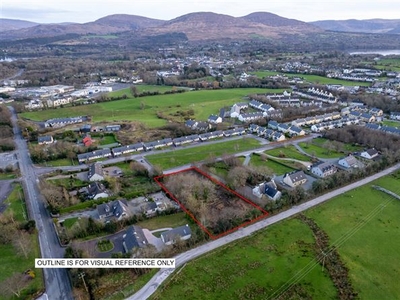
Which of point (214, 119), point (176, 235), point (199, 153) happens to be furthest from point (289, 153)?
point (176, 235)

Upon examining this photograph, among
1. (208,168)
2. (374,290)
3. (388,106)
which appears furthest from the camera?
(388,106)

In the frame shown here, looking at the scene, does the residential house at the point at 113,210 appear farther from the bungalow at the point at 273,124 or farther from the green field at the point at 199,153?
the bungalow at the point at 273,124

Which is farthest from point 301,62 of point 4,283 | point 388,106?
point 4,283

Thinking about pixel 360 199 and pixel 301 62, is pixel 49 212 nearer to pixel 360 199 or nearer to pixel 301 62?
pixel 360 199

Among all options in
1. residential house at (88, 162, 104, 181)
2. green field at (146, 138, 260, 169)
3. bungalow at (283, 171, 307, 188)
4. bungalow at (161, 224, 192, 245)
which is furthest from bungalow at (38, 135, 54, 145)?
bungalow at (283, 171, 307, 188)

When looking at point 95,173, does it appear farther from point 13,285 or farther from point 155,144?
point 13,285

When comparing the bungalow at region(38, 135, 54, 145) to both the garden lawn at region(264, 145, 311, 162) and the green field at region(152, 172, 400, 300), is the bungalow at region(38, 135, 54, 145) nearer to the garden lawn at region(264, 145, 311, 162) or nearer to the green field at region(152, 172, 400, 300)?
the garden lawn at region(264, 145, 311, 162)
